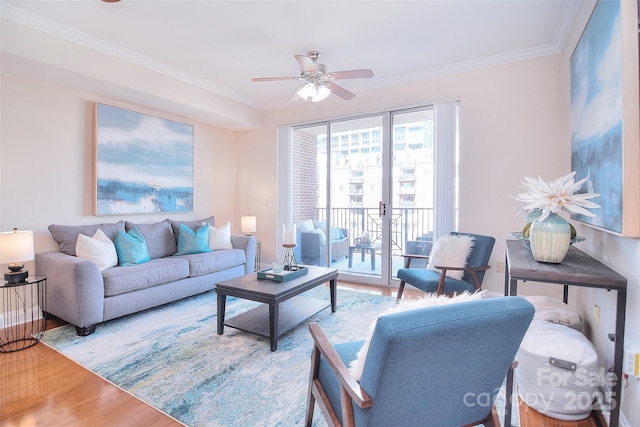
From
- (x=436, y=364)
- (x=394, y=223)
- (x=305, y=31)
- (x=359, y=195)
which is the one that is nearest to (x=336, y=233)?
(x=359, y=195)

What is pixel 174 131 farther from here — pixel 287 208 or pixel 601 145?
pixel 601 145

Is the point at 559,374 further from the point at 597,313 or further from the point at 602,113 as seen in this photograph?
the point at 602,113

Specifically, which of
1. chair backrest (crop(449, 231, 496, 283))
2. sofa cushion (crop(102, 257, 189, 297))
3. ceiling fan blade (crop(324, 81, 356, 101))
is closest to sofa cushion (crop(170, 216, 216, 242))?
sofa cushion (crop(102, 257, 189, 297))

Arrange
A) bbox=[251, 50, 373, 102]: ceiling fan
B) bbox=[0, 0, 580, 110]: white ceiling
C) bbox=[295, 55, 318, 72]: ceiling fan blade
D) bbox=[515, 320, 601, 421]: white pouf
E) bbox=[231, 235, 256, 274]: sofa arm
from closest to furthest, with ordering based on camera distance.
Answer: bbox=[515, 320, 601, 421]: white pouf < bbox=[0, 0, 580, 110]: white ceiling < bbox=[295, 55, 318, 72]: ceiling fan blade < bbox=[251, 50, 373, 102]: ceiling fan < bbox=[231, 235, 256, 274]: sofa arm

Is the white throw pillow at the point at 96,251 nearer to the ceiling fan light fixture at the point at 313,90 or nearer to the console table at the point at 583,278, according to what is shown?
the ceiling fan light fixture at the point at 313,90

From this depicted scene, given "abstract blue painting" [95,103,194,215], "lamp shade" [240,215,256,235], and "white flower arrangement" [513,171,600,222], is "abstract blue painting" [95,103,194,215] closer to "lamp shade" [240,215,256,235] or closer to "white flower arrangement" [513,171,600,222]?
"lamp shade" [240,215,256,235]

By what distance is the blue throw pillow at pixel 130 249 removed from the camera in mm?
3139

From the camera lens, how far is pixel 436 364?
3.15 feet

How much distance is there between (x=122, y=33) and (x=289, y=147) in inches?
99.9

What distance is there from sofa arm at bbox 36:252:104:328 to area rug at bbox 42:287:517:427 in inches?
6.3

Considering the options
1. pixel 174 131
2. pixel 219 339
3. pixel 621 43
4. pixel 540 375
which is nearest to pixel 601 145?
pixel 621 43

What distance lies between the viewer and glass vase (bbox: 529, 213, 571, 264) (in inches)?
64.6

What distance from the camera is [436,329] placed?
885 mm

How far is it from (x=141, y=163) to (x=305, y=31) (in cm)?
262
